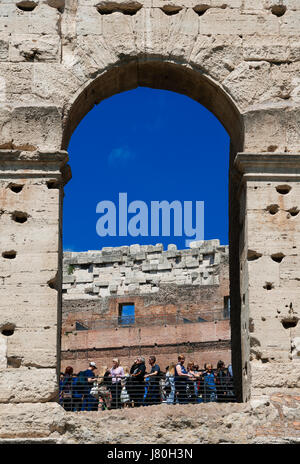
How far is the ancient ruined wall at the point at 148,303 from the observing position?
25312 mm

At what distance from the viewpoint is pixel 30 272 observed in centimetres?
988

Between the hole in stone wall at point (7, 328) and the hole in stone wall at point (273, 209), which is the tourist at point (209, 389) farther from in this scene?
the hole in stone wall at point (7, 328)

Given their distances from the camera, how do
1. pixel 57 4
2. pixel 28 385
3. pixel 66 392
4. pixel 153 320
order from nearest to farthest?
pixel 28 385 < pixel 57 4 < pixel 66 392 < pixel 153 320

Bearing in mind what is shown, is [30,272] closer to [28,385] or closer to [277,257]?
[28,385]

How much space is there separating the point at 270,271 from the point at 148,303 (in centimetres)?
1790

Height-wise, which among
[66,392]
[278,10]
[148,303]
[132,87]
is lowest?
[66,392]

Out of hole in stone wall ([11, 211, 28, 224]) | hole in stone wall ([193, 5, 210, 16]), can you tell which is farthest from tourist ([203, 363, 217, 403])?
hole in stone wall ([193, 5, 210, 16])

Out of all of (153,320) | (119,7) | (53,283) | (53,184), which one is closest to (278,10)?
(119,7)

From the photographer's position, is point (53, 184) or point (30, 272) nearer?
point (30, 272)

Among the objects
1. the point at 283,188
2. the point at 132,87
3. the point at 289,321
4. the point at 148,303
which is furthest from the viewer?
the point at 148,303

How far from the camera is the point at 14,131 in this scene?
10336mm

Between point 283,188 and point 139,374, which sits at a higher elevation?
point 283,188

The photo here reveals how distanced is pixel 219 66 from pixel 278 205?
1.72 m
